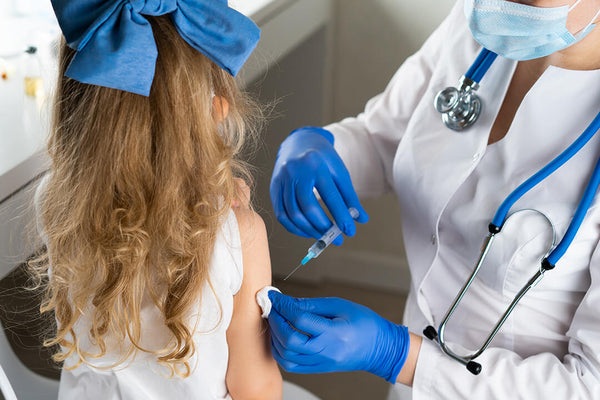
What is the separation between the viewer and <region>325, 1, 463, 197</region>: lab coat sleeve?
1.27m

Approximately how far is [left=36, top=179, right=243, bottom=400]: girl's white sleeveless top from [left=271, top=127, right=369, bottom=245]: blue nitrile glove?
0.26 metres

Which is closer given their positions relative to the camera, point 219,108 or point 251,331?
point 219,108

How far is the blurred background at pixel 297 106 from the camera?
99cm

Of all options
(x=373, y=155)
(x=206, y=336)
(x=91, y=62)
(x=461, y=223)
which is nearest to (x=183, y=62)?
(x=91, y=62)

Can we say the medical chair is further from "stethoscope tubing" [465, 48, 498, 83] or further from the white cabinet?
"stethoscope tubing" [465, 48, 498, 83]

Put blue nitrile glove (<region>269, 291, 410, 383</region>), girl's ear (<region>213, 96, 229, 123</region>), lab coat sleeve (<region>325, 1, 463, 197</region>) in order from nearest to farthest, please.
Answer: girl's ear (<region>213, 96, 229, 123</region>) → blue nitrile glove (<region>269, 291, 410, 383</region>) → lab coat sleeve (<region>325, 1, 463, 197</region>)

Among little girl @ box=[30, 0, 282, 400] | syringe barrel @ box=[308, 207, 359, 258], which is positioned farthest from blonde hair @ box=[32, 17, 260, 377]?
syringe barrel @ box=[308, 207, 359, 258]

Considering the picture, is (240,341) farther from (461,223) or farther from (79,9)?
(79,9)

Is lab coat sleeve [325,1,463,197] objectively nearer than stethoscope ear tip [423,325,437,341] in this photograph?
No

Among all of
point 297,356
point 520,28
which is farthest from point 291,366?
point 520,28

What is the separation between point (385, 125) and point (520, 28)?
436 mm

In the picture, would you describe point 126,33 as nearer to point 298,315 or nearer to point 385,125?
point 298,315

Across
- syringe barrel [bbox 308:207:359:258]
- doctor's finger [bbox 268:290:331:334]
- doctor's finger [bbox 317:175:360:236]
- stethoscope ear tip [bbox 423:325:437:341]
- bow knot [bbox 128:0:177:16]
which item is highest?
bow knot [bbox 128:0:177:16]

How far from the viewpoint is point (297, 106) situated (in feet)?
6.84
